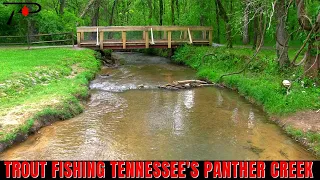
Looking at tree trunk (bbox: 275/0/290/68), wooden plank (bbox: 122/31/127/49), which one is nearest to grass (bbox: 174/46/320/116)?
tree trunk (bbox: 275/0/290/68)

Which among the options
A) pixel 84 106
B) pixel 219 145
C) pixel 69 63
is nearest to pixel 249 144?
pixel 219 145

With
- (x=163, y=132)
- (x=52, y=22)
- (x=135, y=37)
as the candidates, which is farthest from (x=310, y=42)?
(x=52, y=22)

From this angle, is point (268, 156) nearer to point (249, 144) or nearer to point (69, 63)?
point (249, 144)

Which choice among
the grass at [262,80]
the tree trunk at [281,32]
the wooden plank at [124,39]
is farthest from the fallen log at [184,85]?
the wooden plank at [124,39]

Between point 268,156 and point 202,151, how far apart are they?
62.3 inches

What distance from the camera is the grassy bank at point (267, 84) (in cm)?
1055

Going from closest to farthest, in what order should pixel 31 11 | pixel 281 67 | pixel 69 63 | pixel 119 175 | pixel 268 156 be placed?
pixel 119 175 → pixel 268 156 → pixel 281 67 → pixel 69 63 → pixel 31 11

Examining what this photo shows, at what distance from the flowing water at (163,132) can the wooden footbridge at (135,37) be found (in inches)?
400

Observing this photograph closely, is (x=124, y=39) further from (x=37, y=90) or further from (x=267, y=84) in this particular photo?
(x=267, y=84)

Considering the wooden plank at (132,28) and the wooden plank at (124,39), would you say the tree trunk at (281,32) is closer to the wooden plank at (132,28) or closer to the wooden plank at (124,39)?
the wooden plank at (132,28)

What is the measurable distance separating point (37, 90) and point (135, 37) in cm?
1321

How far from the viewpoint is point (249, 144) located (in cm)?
897

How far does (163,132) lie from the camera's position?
9.87m

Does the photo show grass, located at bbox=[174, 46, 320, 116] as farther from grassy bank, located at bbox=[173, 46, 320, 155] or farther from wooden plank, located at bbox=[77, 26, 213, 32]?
wooden plank, located at bbox=[77, 26, 213, 32]
